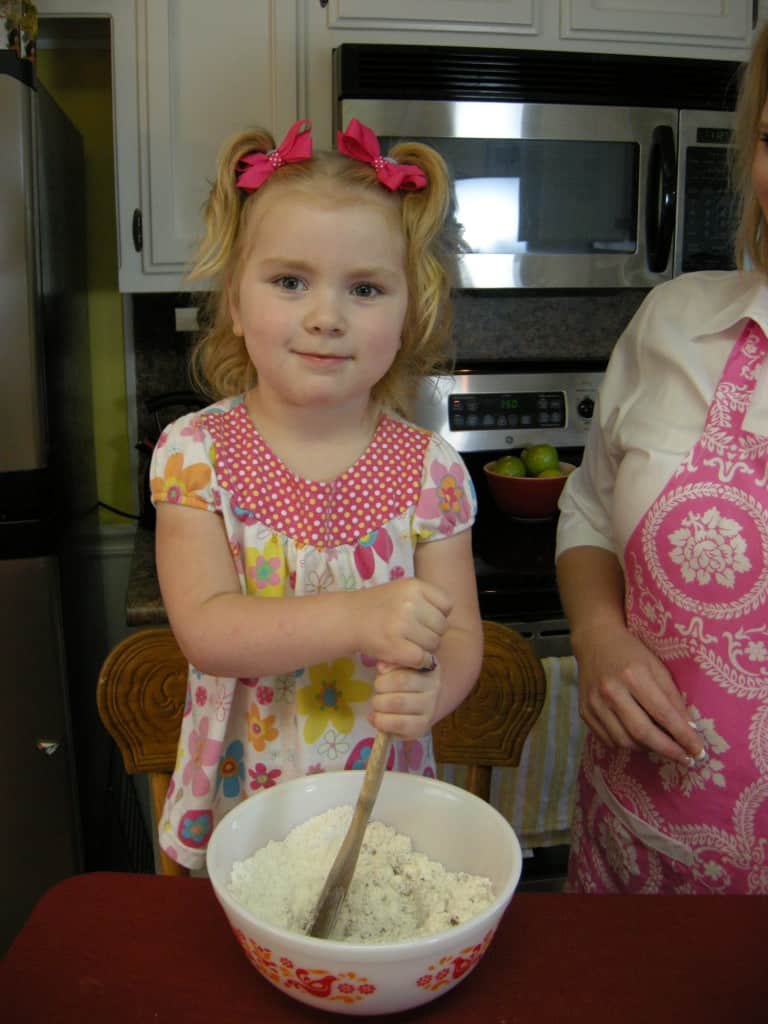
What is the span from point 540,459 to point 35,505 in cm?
101

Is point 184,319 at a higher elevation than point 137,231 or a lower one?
lower

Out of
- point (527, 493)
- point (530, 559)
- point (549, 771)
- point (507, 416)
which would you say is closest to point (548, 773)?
point (549, 771)

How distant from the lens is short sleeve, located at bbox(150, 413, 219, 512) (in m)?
0.89

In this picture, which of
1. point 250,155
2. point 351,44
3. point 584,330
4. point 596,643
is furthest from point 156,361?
point 596,643

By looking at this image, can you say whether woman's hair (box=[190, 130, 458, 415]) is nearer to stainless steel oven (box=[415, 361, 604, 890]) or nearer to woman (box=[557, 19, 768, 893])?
woman (box=[557, 19, 768, 893])

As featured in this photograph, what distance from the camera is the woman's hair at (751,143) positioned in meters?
1.02

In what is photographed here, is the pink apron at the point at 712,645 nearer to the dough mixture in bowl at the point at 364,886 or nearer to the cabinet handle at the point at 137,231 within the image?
the dough mixture in bowl at the point at 364,886

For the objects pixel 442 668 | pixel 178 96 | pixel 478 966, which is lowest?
pixel 478 966

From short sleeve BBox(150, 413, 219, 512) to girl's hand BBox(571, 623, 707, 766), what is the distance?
0.40m

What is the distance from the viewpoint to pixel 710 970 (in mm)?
652

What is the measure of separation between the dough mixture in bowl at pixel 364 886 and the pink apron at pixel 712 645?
0.33 m

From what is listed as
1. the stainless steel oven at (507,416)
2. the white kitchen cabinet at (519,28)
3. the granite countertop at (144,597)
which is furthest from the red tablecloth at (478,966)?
the white kitchen cabinet at (519,28)

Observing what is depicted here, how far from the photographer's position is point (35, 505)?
1.69m

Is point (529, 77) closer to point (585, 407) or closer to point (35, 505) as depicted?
point (585, 407)
